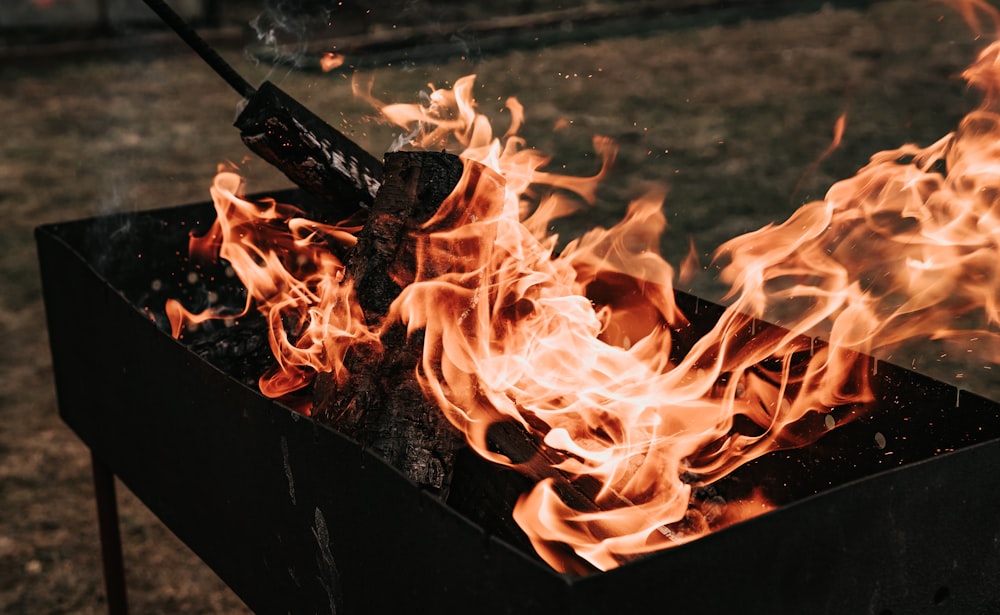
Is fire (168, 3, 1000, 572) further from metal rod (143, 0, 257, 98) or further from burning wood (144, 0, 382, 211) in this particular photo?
metal rod (143, 0, 257, 98)

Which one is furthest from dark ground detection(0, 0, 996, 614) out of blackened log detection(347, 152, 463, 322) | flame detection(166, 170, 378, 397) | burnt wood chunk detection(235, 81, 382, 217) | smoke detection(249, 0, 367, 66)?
blackened log detection(347, 152, 463, 322)

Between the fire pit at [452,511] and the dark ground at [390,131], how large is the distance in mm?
967

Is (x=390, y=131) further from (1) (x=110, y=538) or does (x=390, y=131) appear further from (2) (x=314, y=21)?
(1) (x=110, y=538)

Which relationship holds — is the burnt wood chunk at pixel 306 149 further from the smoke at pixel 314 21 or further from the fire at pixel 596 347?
the smoke at pixel 314 21

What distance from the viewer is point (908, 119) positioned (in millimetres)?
6336

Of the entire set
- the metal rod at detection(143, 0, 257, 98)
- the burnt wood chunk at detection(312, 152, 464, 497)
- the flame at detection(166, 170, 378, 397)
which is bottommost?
the flame at detection(166, 170, 378, 397)

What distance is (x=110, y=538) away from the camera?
249 centimetres

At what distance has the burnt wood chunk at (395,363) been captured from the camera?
1599mm

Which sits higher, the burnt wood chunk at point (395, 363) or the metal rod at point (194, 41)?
the metal rod at point (194, 41)

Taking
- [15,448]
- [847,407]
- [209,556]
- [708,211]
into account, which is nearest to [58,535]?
[15,448]

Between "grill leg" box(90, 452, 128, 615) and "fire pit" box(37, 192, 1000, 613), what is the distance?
18cm

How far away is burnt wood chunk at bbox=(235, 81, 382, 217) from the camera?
1.98m

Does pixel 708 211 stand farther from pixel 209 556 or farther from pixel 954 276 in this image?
pixel 209 556

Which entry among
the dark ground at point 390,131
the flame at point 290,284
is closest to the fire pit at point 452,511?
the flame at point 290,284
